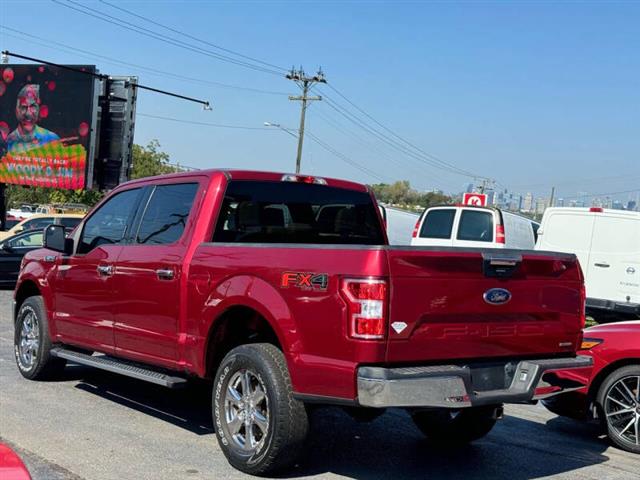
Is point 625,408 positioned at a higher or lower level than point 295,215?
lower

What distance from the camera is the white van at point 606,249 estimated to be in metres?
11.7

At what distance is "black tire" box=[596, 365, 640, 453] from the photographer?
5832 millimetres

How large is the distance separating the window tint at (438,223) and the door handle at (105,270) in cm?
1014

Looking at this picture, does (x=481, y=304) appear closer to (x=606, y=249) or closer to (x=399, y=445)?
(x=399, y=445)

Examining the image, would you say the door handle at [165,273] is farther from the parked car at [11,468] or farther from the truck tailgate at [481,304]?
the parked car at [11,468]

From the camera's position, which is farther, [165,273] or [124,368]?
[124,368]

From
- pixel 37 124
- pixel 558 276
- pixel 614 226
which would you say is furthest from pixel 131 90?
pixel 558 276

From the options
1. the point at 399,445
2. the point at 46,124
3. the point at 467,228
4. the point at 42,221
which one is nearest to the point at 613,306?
the point at 467,228

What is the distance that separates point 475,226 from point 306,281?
1134 centimetres

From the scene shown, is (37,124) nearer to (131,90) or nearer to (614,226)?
(131,90)

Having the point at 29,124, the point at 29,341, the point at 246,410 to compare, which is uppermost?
the point at 29,124

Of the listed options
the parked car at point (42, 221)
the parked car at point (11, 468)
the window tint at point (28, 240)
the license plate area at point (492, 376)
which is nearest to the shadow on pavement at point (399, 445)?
the license plate area at point (492, 376)

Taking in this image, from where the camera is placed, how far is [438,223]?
15.6 meters

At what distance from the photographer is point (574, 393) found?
6121 mm
